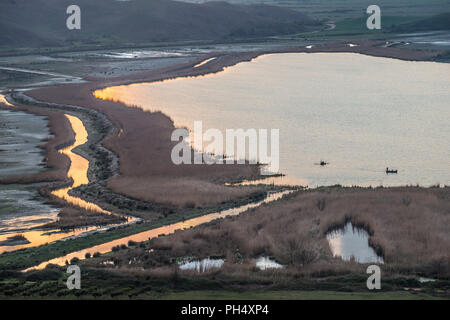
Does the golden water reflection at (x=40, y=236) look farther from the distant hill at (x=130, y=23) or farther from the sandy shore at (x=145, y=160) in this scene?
the distant hill at (x=130, y=23)

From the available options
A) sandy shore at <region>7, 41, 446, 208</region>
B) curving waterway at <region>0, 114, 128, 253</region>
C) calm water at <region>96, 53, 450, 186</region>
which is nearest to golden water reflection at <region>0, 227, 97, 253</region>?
curving waterway at <region>0, 114, 128, 253</region>

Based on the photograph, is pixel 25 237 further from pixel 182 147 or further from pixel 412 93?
pixel 412 93

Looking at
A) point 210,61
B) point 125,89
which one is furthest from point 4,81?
point 210,61

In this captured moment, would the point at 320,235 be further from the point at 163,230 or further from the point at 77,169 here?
the point at 77,169

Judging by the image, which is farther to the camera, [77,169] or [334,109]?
[334,109]

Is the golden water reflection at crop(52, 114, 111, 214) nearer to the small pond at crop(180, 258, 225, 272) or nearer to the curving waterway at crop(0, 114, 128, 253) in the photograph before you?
the curving waterway at crop(0, 114, 128, 253)

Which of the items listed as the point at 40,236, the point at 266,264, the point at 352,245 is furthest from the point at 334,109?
the point at 266,264

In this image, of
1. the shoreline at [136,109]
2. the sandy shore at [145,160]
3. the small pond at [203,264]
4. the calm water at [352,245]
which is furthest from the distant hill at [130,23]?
the small pond at [203,264]
